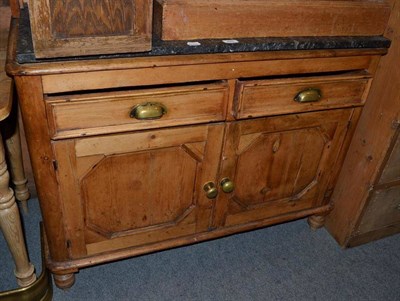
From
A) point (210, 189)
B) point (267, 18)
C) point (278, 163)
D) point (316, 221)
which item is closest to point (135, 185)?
point (210, 189)

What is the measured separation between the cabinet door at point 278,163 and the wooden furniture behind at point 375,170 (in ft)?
0.36

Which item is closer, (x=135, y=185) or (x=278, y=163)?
(x=135, y=185)

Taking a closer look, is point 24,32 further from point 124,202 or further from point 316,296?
point 316,296

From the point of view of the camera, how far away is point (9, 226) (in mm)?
1123

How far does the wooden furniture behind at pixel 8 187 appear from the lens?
39.8 inches

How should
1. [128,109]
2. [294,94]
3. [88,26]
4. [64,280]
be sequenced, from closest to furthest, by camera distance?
[88,26], [128,109], [294,94], [64,280]

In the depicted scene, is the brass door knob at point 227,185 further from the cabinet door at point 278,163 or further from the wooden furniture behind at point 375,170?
the wooden furniture behind at point 375,170

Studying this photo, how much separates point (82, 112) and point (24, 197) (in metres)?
0.82

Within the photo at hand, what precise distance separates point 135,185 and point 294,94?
57cm

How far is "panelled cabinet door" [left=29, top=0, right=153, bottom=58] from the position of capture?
2.73ft

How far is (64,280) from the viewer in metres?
1.34

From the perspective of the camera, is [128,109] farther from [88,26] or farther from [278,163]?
[278,163]

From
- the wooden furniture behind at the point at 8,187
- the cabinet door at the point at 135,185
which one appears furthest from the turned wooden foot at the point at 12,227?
the cabinet door at the point at 135,185

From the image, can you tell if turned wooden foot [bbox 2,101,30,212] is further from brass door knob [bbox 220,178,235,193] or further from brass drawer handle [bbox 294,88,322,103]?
brass drawer handle [bbox 294,88,322,103]
